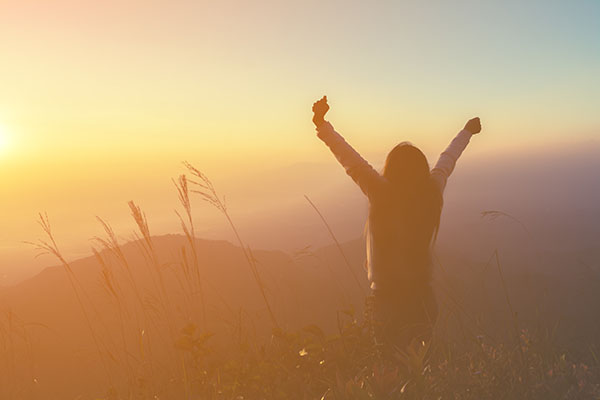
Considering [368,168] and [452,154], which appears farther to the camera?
[452,154]

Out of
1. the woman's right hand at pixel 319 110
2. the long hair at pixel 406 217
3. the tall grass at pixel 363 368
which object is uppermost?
the woman's right hand at pixel 319 110

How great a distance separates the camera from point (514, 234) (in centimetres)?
9212

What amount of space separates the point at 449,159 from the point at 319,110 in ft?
3.22

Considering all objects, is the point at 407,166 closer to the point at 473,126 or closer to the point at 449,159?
the point at 449,159

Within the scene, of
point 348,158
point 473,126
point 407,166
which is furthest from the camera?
point 473,126

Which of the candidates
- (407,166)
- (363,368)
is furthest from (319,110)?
(363,368)

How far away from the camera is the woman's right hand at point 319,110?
2873mm

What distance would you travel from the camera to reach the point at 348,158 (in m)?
2.62

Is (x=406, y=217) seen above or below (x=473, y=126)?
below

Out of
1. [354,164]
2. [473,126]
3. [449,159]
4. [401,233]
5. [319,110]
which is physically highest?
[319,110]

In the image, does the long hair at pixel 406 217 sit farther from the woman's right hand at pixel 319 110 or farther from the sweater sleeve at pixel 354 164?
the woman's right hand at pixel 319 110

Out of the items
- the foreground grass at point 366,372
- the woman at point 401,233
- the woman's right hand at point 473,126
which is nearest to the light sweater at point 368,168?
the woman at point 401,233

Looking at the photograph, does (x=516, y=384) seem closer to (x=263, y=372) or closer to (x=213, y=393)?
(x=263, y=372)

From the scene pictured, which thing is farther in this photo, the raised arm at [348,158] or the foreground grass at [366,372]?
the raised arm at [348,158]
